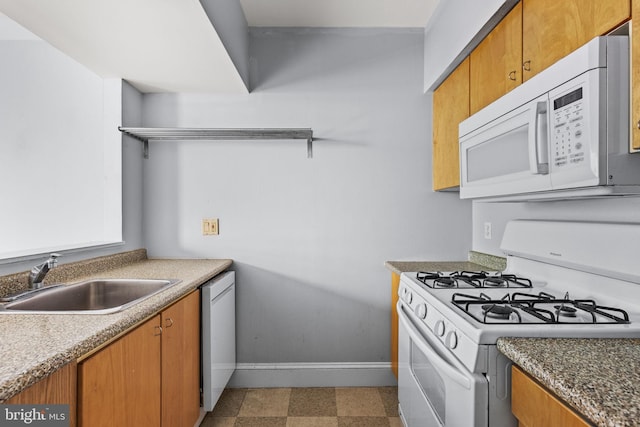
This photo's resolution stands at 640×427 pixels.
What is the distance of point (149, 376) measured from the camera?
126cm

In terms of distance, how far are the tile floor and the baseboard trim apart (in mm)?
40

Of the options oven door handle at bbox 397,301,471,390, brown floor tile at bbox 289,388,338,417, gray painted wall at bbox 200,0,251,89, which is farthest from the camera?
brown floor tile at bbox 289,388,338,417

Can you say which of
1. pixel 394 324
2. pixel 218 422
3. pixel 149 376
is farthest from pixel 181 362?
pixel 394 324

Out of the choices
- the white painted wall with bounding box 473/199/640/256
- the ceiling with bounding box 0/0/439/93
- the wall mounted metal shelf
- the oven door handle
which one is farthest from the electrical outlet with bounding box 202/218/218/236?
the white painted wall with bounding box 473/199/640/256

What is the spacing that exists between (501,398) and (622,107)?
0.83 meters

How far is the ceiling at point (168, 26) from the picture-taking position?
1448mm

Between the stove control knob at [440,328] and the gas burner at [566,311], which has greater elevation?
the gas burner at [566,311]

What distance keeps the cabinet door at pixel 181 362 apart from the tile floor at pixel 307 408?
35cm

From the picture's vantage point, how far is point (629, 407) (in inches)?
24.0

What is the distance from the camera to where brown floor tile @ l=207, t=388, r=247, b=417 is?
207 centimetres

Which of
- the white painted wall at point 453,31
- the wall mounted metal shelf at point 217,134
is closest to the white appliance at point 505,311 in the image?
the white painted wall at point 453,31

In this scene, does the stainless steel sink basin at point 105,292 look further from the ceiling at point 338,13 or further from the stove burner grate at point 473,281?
the ceiling at point 338,13

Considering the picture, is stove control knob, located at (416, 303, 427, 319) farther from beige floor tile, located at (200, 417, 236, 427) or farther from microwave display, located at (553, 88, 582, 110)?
beige floor tile, located at (200, 417, 236, 427)

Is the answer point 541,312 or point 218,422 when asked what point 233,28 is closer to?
point 541,312
